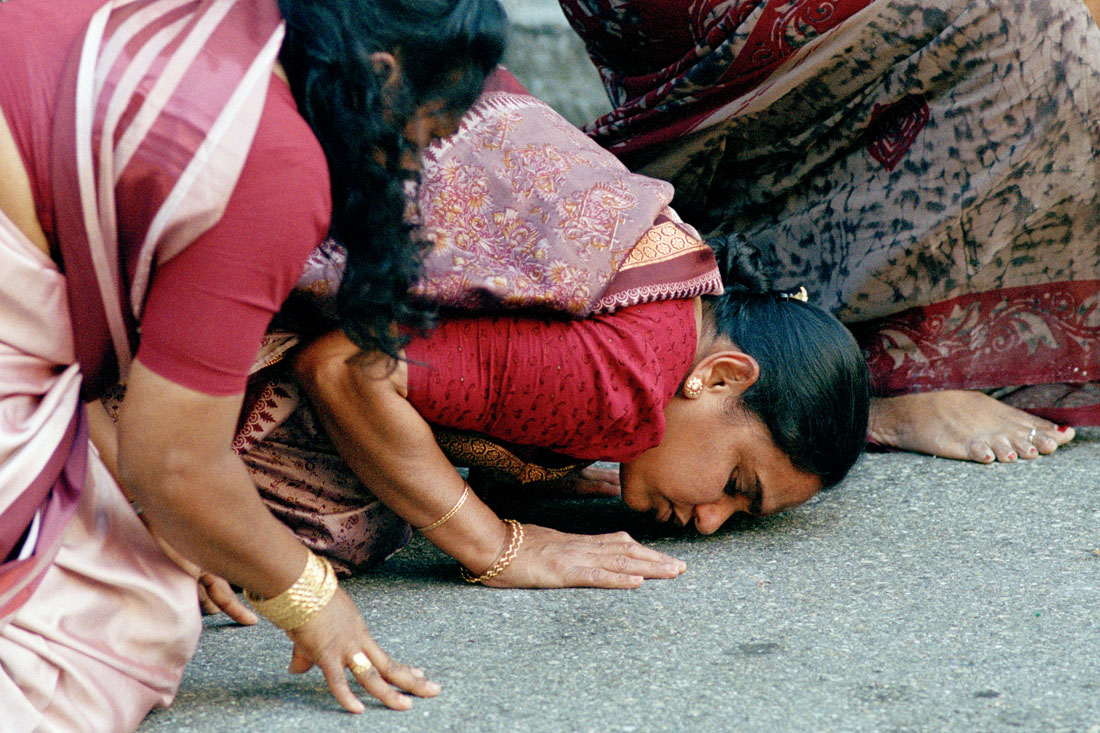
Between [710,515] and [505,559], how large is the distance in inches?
19.6

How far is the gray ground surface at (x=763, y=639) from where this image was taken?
70.1 inches

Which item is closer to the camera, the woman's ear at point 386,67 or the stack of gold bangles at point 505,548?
the woman's ear at point 386,67

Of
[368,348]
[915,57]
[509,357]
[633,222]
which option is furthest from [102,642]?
[915,57]

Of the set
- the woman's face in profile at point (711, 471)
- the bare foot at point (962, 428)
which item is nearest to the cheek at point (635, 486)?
the woman's face in profile at point (711, 471)

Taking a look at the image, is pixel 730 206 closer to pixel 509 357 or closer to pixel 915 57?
pixel 915 57

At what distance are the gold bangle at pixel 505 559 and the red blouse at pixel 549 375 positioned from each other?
0.62 ft

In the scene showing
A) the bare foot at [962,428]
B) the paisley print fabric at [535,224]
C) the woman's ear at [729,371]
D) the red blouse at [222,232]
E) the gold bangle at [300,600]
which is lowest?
the bare foot at [962,428]

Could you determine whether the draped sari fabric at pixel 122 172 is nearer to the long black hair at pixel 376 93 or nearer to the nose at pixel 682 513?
the long black hair at pixel 376 93

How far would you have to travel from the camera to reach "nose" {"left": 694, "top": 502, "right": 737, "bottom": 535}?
8.34ft

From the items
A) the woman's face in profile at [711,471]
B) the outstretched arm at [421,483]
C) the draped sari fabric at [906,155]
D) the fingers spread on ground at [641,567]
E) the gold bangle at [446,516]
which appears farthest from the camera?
the draped sari fabric at [906,155]

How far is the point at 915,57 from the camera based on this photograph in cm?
314

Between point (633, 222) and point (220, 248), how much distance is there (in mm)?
1033

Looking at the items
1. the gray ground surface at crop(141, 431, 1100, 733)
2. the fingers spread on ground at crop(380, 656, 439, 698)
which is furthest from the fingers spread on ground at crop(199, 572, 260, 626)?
the fingers spread on ground at crop(380, 656, 439, 698)

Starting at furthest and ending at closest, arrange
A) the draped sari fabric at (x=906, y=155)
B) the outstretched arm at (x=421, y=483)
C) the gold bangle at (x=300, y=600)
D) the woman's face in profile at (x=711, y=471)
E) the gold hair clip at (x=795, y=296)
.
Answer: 1. the draped sari fabric at (x=906, y=155)
2. the gold hair clip at (x=795, y=296)
3. the woman's face in profile at (x=711, y=471)
4. the outstretched arm at (x=421, y=483)
5. the gold bangle at (x=300, y=600)
